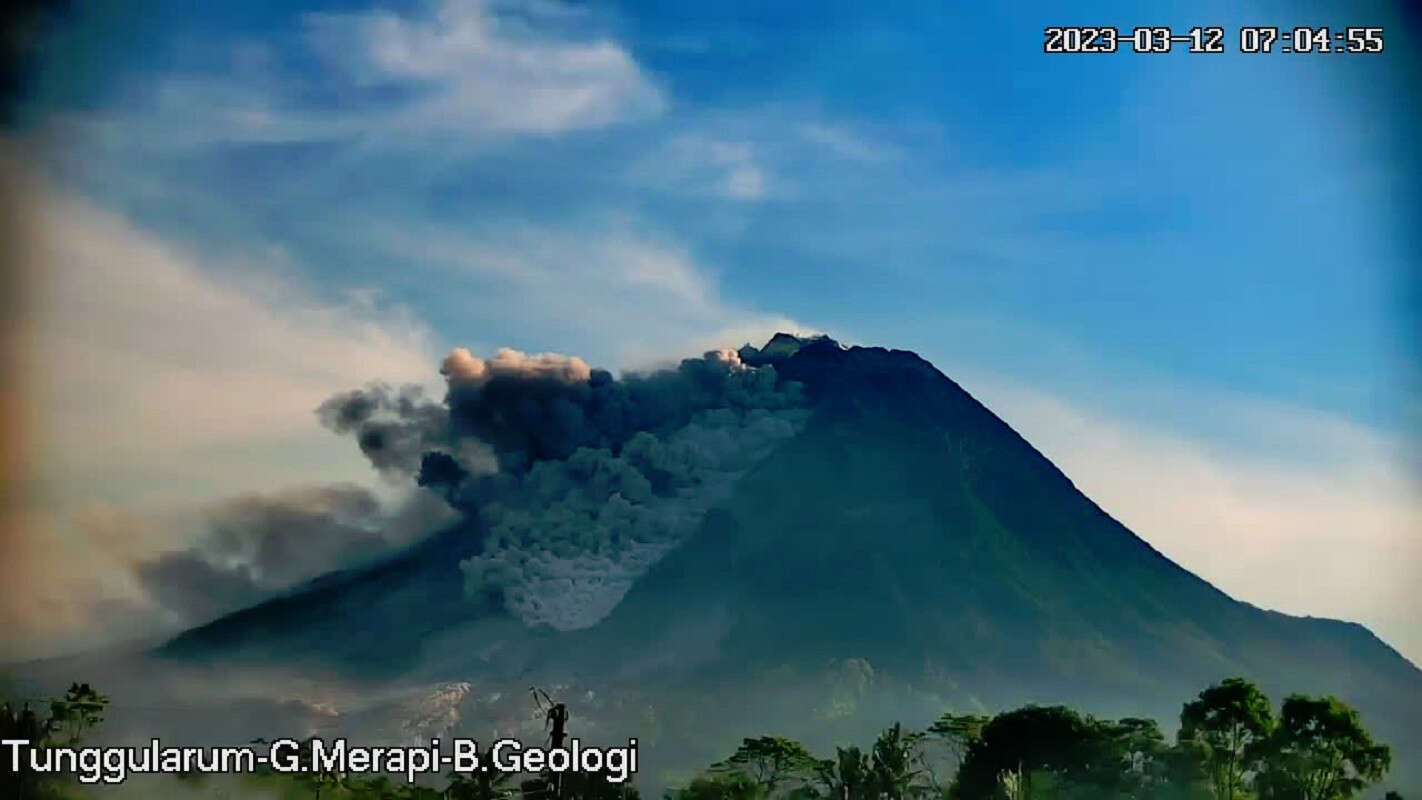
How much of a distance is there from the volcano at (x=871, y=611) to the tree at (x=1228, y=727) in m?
85.7

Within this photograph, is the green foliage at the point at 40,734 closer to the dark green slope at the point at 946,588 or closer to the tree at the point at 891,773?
the tree at the point at 891,773

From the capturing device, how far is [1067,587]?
516 ft

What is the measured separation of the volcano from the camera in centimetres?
14038

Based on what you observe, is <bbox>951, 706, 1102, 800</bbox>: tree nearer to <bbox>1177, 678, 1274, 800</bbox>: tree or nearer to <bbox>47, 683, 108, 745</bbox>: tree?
<bbox>1177, 678, 1274, 800</bbox>: tree

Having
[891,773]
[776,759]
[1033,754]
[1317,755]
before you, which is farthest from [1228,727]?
[776,759]

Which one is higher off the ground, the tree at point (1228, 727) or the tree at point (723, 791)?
the tree at point (1228, 727)

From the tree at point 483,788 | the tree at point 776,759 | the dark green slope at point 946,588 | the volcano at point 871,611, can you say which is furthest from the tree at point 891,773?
the dark green slope at point 946,588

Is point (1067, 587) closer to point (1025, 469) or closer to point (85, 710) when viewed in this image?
point (1025, 469)

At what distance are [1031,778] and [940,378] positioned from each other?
130468 millimetres

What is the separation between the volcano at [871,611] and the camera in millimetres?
140375

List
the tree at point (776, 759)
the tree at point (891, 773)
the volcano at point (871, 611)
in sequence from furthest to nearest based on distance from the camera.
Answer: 1. the volcano at point (871, 611)
2. the tree at point (776, 759)
3. the tree at point (891, 773)

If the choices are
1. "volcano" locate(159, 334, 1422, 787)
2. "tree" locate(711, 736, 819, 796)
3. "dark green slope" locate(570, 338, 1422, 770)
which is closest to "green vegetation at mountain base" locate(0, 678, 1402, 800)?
"tree" locate(711, 736, 819, 796)

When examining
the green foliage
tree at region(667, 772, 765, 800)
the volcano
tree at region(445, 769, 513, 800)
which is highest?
the volcano

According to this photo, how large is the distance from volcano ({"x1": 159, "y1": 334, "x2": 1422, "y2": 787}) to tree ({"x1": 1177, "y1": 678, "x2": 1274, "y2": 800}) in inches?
3372
